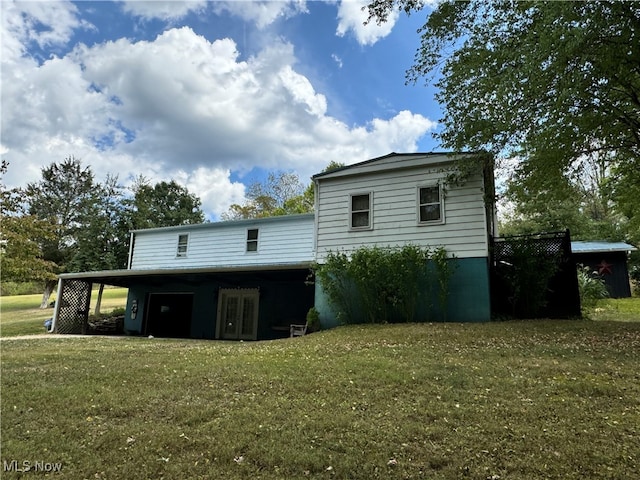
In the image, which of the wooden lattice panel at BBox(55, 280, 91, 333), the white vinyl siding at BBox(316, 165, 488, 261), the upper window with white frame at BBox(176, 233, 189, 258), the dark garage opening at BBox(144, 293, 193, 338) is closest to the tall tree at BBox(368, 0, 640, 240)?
the white vinyl siding at BBox(316, 165, 488, 261)

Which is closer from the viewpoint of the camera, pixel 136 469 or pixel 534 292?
pixel 136 469

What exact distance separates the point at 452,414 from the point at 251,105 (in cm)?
1260

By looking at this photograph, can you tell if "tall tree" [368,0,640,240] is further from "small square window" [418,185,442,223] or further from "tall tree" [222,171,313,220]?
"tall tree" [222,171,313,220]

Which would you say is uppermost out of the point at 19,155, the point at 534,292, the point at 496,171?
the point at 19,155

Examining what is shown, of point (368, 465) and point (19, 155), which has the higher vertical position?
point (19, 155)

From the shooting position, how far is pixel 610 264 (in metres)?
17.5

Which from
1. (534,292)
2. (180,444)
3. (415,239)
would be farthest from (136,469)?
(534,292)

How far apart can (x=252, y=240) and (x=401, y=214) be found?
272 inches

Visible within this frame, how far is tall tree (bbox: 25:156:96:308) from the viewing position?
2848 centimetres

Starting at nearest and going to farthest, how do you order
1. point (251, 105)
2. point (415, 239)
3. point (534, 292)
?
point (534, 292), point (415, 239), point (251, 105)

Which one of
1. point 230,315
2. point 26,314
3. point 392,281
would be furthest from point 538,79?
point 26,314

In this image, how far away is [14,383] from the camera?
4.89 meters

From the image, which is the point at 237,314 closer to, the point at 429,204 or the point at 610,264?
the point at 429,204

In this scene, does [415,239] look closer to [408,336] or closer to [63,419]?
[408,336]
